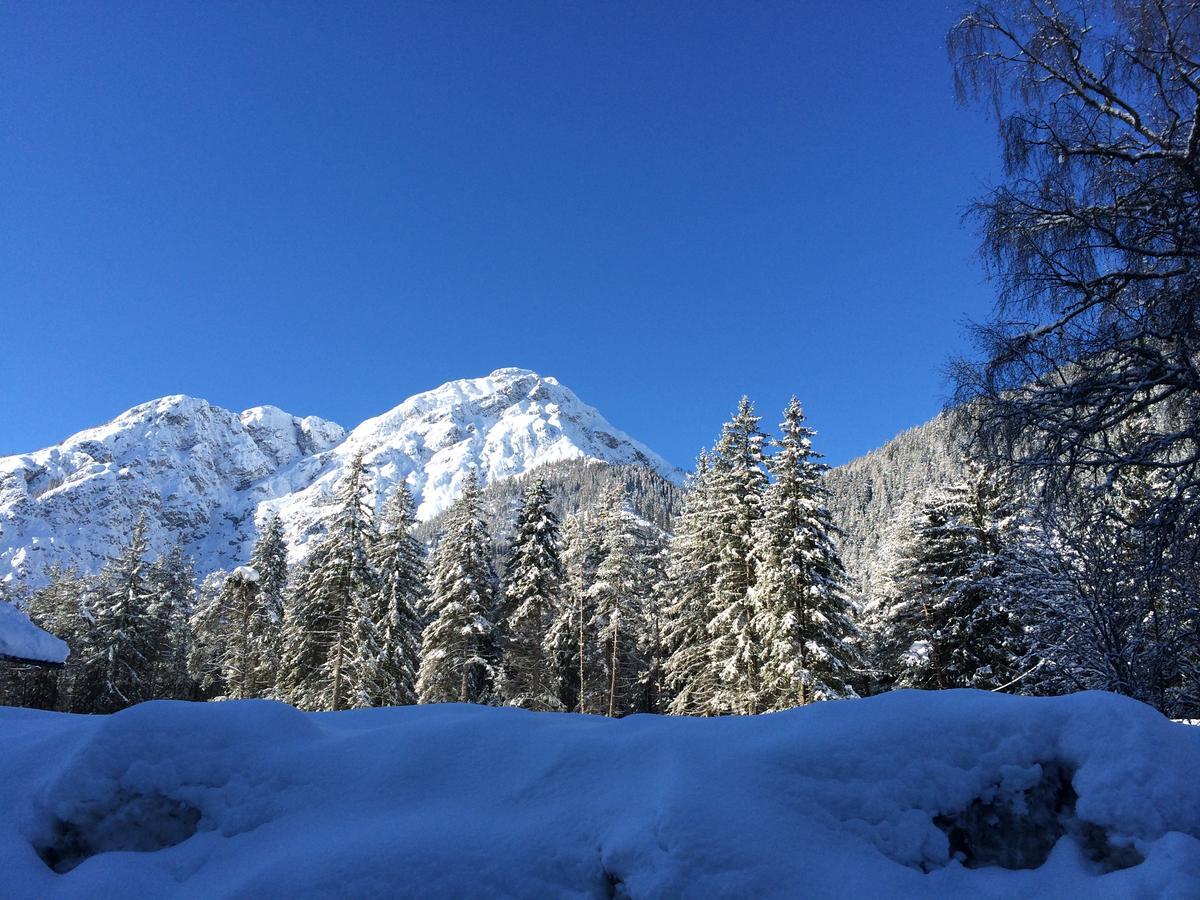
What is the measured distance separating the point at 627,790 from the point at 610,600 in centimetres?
2527

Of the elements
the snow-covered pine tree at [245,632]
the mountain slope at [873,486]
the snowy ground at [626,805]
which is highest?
the mountain slope at [873,486]

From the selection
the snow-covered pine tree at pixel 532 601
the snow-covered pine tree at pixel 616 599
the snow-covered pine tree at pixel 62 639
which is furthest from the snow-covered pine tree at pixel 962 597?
the snow-covered pine tree at pixel 62 639

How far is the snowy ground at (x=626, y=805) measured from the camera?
2.83m

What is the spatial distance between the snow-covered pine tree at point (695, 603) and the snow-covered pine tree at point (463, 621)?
7.61m

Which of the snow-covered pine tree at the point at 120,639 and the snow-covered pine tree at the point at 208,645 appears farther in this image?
the snow-covered pine tree at the point at 208,645

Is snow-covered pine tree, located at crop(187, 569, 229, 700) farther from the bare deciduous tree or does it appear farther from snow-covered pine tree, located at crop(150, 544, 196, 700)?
the bare deciduous tree

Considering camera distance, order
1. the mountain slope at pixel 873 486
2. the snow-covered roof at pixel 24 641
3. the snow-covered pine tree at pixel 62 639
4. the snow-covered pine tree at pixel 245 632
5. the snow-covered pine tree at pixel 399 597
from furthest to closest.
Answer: the mountain slope at pixel 873 486 → the snow-covered pine tree at pixel 245 632 → the snow-covered pine tree at pixel 62 639 → the snow-covered pine tree at pixel 399 597 → the snow-covered roof at pixel 24 641

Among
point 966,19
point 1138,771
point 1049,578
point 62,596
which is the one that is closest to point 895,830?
point 1138,771

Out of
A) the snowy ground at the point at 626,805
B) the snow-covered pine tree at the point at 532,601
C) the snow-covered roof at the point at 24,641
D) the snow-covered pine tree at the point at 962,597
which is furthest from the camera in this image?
the snow-covered pine tree at the point at 532,601

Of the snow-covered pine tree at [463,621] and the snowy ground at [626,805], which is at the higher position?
the snow-covered pine tree at [463,621]

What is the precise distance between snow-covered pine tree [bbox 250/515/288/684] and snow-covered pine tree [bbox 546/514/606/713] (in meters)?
13.5

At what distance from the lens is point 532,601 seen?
2697 cm

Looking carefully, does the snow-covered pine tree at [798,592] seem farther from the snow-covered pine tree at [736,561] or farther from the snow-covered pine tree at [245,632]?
the snow-covered pine tree at [245,632]

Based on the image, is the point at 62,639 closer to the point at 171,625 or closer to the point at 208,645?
the point at 171,625
